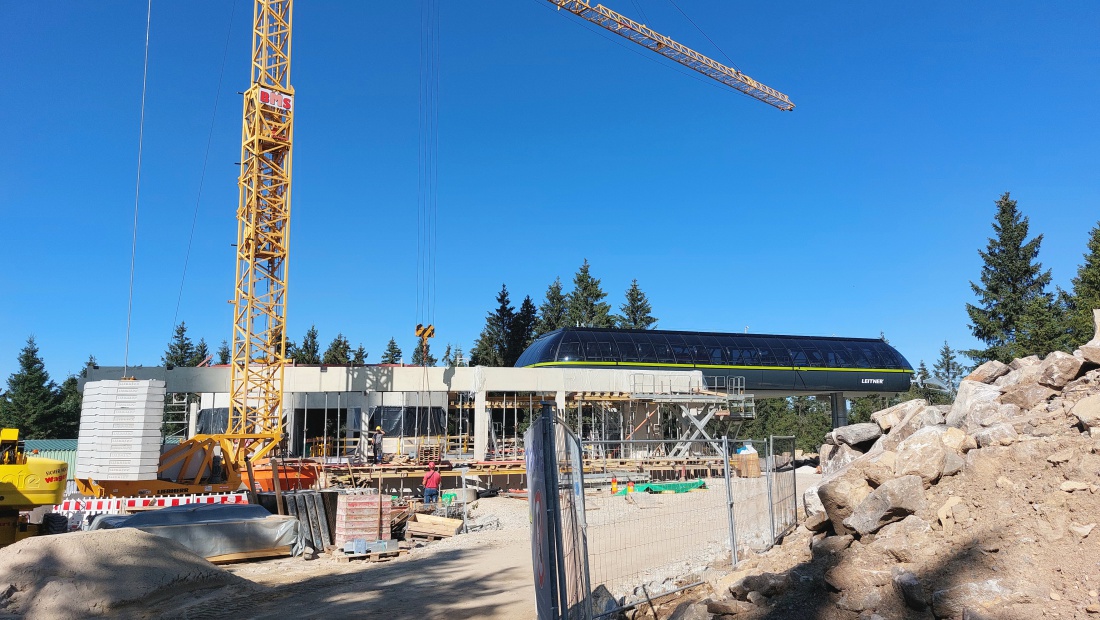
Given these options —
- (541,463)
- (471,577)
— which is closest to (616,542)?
(471,577)

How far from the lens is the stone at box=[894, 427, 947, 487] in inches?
308

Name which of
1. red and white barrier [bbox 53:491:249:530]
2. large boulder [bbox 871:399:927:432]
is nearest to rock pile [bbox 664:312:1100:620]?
large boulder [bbox 871:399:927:432]

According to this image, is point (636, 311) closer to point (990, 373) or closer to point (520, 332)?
point (520, 332)

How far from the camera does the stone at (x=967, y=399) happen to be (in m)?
10.6

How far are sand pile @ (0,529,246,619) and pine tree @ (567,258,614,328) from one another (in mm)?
60038

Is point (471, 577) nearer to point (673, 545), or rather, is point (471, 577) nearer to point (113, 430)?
point (673, 545)

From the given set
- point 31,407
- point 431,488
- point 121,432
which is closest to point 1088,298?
point 431,488

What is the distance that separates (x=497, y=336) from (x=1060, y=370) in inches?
2260

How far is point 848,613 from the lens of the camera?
258 inches

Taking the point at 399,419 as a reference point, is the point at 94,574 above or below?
below

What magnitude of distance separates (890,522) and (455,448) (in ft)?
99.1

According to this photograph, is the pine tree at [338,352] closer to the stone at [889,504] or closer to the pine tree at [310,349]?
the pine tree at [310,349]

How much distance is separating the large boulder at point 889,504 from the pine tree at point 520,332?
184ft

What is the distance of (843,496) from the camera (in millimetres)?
8211
